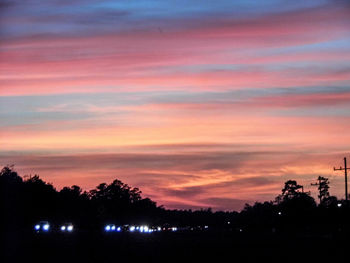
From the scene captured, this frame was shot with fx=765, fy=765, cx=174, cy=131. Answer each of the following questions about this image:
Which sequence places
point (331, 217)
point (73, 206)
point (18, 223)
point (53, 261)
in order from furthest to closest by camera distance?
point (73, 206) → point (331, 217) → point (18, 223) → point (53, 261)

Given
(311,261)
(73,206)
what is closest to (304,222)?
(73,206)

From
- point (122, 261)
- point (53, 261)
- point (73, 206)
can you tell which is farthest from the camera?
point (73, 206)

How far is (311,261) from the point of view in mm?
37344

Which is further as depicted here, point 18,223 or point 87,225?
point 87,225

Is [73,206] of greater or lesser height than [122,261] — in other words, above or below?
above

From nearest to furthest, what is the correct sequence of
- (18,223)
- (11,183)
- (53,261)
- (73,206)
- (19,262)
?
1. (19,262)
2. (53,261)
3. (18,223)
4. (11,183)
5. (73,206)

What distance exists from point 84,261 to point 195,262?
5524 mm

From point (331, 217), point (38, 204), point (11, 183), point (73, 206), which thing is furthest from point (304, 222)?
point (11, 183)

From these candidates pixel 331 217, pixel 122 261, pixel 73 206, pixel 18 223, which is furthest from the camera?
pixel 73 206

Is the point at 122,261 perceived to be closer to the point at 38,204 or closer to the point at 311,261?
the point at 311,261

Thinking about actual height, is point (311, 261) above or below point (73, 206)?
below

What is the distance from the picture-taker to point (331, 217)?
141125 mm

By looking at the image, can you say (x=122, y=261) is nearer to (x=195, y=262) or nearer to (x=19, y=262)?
(x=195, y=262)

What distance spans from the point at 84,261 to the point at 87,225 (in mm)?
139789
